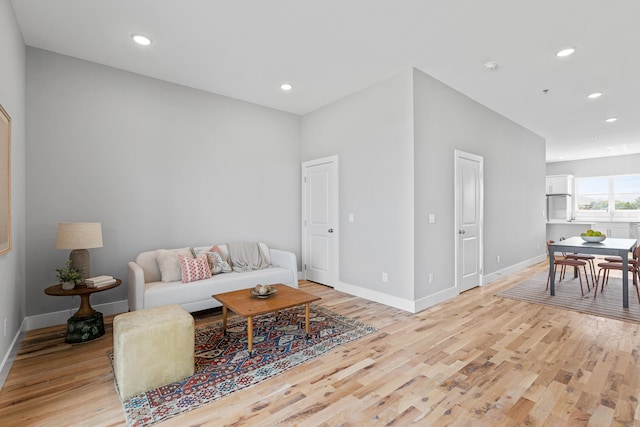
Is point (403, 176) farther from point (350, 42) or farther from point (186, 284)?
point (186, 284)

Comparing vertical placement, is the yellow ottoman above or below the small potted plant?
below

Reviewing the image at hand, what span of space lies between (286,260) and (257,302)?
1517mm

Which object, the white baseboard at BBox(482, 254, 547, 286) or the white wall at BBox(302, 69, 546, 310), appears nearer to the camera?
the white wall at BBox(302, 69, 546, 310)

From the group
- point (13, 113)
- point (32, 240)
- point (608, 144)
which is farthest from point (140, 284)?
point (608, 144)

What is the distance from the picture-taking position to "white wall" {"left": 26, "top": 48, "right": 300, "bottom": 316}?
11.1 feet

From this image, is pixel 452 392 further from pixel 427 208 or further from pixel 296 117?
pixel 296 117

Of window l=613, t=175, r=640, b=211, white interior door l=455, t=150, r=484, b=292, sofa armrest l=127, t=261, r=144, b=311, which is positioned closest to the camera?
sofa armrest l=127, t=261, r=144, b=311

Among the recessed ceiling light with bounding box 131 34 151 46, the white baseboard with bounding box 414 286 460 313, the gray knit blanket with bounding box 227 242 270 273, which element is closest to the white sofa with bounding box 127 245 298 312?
the gray knit blanket with bounding box 227 242 270 273

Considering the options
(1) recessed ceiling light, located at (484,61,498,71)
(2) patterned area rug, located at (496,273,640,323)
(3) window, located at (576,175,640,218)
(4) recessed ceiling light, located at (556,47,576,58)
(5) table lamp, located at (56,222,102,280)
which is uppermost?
(1) recessed ceiling light, located at (484,61,498,71)

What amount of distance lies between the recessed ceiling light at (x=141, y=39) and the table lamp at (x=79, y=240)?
1986mm

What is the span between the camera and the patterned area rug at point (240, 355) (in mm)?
2014

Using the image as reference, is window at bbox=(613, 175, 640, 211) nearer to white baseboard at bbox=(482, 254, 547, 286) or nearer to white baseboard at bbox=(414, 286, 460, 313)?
white baseboard at bbox=(482, 254, 547, 286)

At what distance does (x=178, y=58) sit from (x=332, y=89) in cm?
206

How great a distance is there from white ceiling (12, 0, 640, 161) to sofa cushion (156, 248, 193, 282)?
2.32 meters
